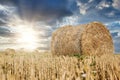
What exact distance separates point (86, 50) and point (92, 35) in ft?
3.56

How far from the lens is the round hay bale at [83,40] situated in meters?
9.73

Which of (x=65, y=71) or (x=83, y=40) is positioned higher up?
(x=83, y=40)

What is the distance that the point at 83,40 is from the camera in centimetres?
973

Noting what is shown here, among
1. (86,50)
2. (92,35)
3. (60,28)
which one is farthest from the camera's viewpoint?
(60,28)

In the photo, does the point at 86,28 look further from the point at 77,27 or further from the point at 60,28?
the point at 60,28

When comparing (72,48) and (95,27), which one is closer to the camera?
(72,48)

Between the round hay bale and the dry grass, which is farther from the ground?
the round hay bale

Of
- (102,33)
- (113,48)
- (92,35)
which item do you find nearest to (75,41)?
(92,35)

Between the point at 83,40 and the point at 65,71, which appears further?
the point at 83,40

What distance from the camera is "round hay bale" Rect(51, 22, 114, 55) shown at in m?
9.73

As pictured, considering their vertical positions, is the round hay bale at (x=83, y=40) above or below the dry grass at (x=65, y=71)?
above

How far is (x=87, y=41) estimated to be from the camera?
9898mm

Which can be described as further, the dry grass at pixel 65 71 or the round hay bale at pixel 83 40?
the round hay bale at pixel 83 40

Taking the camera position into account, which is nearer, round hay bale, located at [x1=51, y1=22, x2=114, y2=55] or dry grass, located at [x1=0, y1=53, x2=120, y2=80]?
dry grass, located at [x1=0, y1=53, x2=120, y2=80]
